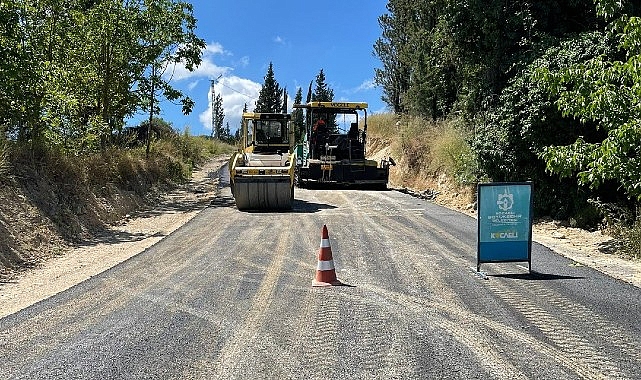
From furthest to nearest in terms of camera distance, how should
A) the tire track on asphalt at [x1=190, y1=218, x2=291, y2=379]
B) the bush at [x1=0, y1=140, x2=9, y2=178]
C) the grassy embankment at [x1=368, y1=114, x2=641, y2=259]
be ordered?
the grassy embankment at [x1=368, y1=114, x2=641, y2=259]
the bush at [x1=0, y1=140, x2=9, y2=178]
the tire track on asphalt at [x1=190, y1=218, x2=291, y2=379]

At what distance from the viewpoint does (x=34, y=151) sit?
13109 mm

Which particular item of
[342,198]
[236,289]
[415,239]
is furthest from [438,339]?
[342,198]

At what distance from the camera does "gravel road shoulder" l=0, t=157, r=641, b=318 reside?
25.3 feet

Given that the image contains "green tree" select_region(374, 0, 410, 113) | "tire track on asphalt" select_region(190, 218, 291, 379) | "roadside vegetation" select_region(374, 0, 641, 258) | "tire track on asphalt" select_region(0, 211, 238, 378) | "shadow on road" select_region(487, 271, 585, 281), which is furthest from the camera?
"green tree" select_region(374, 0, 410, 113)

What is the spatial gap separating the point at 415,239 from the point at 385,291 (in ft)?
13.1

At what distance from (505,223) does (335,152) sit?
14.8 m

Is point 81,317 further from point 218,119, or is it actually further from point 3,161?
point 218,119

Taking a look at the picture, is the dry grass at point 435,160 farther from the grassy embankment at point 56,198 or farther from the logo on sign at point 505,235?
the grassy embankment at point 56,198

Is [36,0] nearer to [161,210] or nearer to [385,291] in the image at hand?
[161,210]

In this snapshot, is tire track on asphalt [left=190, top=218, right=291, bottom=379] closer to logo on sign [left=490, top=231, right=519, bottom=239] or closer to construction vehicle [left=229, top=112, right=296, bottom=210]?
logo on sign [left=490, top=231, right=519, bottom=239]

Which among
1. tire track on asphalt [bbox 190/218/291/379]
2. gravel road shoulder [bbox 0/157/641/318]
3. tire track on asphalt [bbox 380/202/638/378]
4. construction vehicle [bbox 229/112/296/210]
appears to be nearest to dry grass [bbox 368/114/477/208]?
gravel road shoulder [bbox 0/157/641/318]

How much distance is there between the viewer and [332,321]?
571 cm

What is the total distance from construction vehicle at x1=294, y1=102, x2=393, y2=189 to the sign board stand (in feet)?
45.7

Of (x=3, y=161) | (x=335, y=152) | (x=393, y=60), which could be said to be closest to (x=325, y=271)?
(x=3, y=161)
